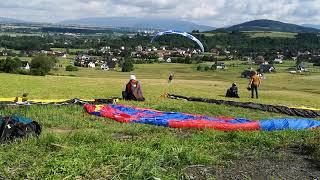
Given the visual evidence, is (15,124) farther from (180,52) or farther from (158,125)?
(180,52)

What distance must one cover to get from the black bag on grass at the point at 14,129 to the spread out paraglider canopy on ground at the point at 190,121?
4489 mm

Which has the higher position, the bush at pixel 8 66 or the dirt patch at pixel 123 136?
the dirt patch at pixel 123 136

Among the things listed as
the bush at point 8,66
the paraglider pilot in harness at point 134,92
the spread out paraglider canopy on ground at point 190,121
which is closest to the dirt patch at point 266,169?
the spread out paraglider canopy on ground at point 190,121

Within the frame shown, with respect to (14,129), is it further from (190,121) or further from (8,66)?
(8,66)

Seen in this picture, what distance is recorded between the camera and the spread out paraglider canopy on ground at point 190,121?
14.8 m

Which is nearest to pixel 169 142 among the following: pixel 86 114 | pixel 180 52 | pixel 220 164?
pixel 220 164

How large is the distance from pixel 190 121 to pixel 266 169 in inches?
229

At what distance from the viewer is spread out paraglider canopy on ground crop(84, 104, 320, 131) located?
48.5 feet

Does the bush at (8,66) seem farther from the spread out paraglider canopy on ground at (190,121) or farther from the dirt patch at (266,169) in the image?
the dirt patch at (266,169)

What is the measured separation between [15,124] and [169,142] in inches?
143

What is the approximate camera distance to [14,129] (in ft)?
37.0

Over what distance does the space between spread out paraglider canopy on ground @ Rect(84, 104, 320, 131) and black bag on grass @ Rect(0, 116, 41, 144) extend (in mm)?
4489

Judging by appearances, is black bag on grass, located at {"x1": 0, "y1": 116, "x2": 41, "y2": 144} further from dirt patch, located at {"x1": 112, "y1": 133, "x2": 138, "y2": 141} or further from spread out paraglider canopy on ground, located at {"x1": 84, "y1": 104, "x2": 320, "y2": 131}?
spread out paraglider canopy on ground, located at {"x1": 84, "y1": 104, "x2": 320, "y2": 131}

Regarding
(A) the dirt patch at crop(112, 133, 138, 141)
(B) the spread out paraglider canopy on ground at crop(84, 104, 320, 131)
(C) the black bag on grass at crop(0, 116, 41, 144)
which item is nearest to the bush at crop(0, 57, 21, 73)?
(B) the spread out paraglider canopy on ground at crop(84, 104, 320, 131)
